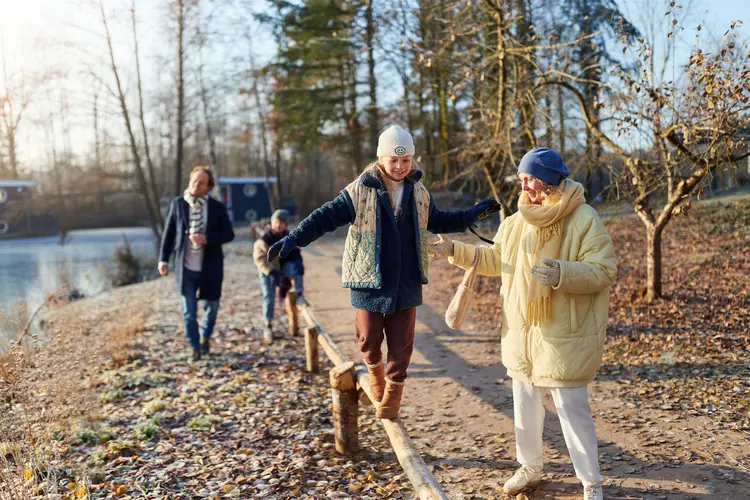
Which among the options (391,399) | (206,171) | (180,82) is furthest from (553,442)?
(180,82)

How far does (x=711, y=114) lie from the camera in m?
5.61

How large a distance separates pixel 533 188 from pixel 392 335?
1.42m

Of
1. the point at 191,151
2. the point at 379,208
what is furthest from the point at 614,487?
the point at 191,151

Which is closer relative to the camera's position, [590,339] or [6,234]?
[590,339]

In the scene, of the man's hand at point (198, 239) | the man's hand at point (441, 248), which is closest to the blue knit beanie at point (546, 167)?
the man's hand at point (441, 248)

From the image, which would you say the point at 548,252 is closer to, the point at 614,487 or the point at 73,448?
the point at 614,487

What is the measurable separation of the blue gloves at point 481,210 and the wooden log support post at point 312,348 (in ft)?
10.2

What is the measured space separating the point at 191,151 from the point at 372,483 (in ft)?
170

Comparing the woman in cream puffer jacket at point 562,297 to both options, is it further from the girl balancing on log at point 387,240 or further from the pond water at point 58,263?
the pond water at point 58,263

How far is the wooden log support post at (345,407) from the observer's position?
4.57 meters

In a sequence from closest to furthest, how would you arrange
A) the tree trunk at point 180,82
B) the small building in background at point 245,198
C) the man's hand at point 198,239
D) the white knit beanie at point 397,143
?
the white knit beanie at point 397,143 < the man's hand at point 198,239 < the tree trunk at point 180,82 < the small building in background at point 245,198

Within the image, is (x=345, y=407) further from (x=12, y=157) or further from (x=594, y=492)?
(x=12, y=157)

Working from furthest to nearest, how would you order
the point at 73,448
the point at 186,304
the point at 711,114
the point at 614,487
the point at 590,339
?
the point at 186,304
the point at 711,114
the point at 73,448
the point at 614,487
the point at 590,339

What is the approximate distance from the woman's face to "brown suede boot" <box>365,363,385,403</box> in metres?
1.63
